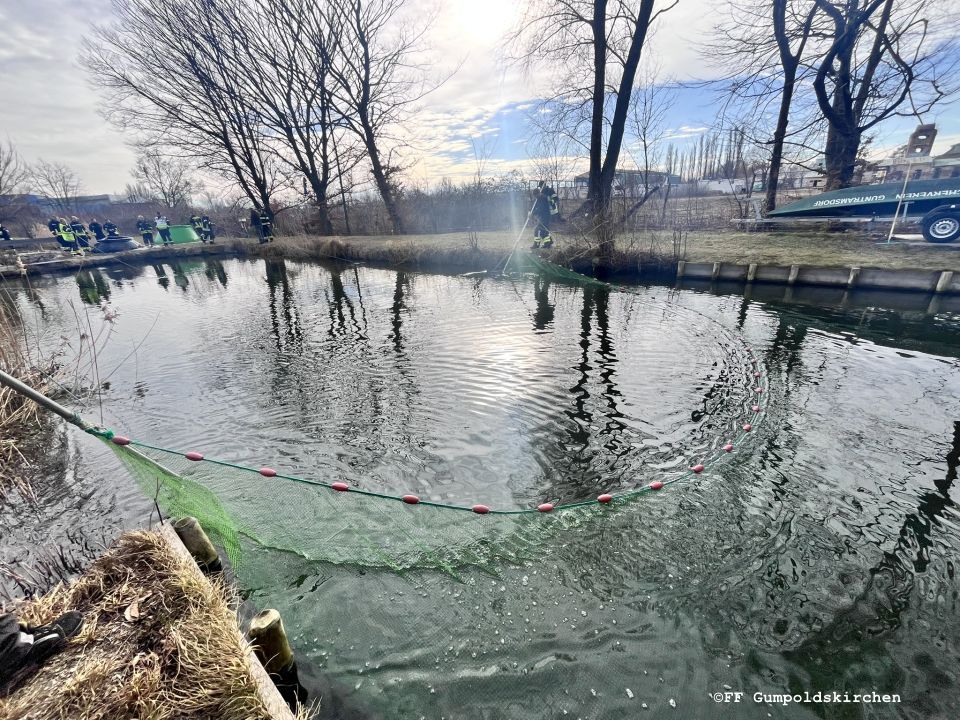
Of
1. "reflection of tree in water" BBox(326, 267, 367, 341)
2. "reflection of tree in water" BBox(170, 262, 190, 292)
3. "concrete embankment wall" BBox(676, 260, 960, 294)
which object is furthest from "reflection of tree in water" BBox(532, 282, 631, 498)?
"reflection of tree in water" BBox(170, 262, 190, 292)

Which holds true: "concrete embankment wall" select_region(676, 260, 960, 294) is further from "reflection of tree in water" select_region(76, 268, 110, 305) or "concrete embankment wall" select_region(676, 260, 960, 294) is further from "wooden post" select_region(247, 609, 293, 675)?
"reflection of tree in water" select_region(76, 268, 110, 305)

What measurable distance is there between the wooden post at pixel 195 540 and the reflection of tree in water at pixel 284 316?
502cm

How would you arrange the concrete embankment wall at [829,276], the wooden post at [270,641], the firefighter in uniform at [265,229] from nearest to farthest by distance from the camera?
the wooden post at [270,641]
the concrete embankment wall at [829,276]
the firefighter in uniform at [265,229]

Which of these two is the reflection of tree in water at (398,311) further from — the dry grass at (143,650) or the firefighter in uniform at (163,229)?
the firefighter in uniform at (163,229)

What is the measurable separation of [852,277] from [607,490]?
33.7 feet

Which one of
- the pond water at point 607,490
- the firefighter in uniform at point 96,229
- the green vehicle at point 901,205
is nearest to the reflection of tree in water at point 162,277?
the pond water at point 607,490

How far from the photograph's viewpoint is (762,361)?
634 cm

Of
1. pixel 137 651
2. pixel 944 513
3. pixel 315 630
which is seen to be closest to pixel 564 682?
pixel 315 630

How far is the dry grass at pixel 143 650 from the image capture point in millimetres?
1729

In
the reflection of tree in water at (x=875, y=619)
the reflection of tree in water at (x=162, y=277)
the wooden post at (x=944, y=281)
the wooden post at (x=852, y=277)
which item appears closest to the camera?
the reflection of tree in water at (x=875, y=619)

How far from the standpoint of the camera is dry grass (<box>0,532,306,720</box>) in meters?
1.73

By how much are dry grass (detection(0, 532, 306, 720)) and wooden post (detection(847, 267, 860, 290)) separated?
13120 millimetres

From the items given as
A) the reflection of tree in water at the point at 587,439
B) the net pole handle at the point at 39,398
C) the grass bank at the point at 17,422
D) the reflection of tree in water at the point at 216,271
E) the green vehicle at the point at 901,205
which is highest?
the green vehicle at the point at 901,205

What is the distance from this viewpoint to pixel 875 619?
8.36 ft
